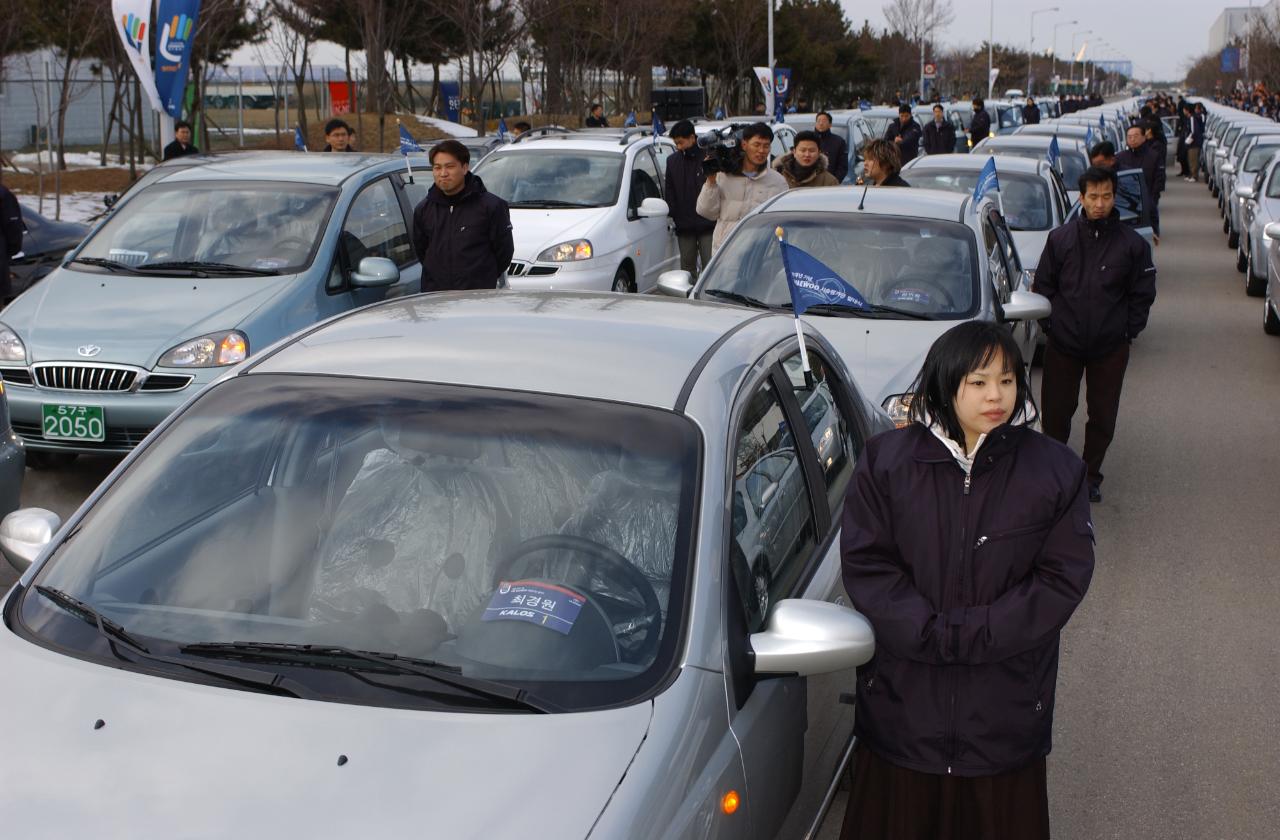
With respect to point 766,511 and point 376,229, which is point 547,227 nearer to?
point 376,229

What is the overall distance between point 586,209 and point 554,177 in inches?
32.2

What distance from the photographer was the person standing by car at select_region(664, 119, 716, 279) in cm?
1284

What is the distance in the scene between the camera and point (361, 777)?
8.38 feet

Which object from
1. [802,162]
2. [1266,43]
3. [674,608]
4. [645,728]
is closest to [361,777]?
[645,728]

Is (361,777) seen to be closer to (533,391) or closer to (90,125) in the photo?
(533,391)

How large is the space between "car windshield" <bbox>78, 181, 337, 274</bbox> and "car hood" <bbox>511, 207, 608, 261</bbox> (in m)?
3.27

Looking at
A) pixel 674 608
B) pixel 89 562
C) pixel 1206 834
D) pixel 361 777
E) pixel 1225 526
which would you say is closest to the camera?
pixel 361 777

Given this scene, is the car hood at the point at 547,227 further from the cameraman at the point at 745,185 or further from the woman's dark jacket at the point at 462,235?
the woman's dark jacket at the point at 462,235

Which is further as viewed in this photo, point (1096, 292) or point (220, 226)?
point (220, 226)

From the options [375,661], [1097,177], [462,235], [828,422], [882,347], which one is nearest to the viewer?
[375,661]

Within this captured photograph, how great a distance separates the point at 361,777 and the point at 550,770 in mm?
329

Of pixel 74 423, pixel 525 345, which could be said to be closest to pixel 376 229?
pixel 74 423

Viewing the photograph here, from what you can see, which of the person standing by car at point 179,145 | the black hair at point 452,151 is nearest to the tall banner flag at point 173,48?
the person standing by car at point 179,145

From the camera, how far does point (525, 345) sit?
358 cm
